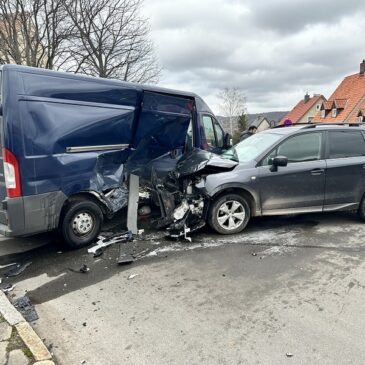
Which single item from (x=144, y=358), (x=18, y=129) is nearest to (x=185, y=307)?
(x=144, y=358)

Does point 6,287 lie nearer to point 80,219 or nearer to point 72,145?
point 80,219

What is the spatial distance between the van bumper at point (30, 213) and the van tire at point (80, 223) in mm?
189

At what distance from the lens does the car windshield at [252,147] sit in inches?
229

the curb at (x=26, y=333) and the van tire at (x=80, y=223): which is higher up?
the van tire at (x=80, y=223)

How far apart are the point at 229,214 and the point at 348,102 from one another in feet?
120

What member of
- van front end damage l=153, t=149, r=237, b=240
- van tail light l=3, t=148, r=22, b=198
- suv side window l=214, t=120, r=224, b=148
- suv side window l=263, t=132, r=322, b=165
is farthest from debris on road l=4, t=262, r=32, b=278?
suv side window l=214, t=120, r=224, b=148

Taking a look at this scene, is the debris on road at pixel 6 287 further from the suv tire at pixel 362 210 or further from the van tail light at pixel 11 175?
the suv tire at pixel 362 210

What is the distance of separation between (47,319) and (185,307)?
1.35 m

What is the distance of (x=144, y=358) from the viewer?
284cm

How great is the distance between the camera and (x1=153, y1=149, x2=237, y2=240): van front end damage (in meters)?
5.53

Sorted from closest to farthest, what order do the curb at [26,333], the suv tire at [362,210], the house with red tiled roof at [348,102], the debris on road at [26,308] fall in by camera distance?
the curb at [26,333] < the debris on road at [26,308] < the suv tire at [362,210] < the house with red tiled roof at [348,102]

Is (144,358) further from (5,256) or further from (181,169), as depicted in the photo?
(181,169)

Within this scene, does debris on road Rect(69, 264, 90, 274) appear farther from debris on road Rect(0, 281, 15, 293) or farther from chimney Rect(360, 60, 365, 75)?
chimney Rect(360, 60, 365, 75)

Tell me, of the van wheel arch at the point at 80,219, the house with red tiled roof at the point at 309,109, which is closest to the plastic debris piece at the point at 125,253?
the van wheel arch at the point at 80,219
